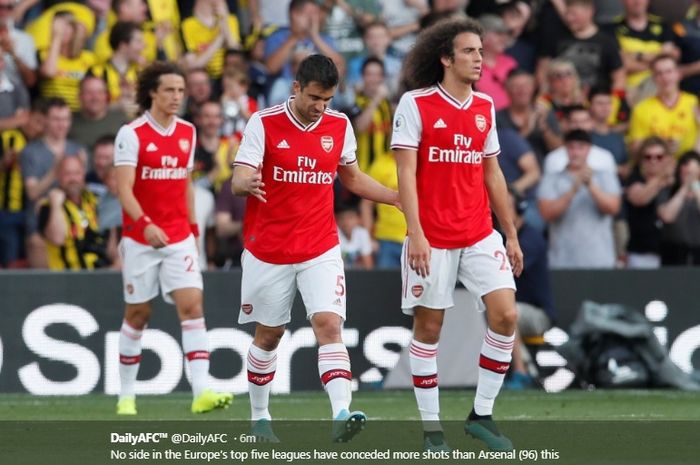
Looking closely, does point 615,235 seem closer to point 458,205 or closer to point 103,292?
point 103,292

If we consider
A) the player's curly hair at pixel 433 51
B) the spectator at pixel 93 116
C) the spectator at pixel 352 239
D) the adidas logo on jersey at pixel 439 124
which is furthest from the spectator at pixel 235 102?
the adidas logo on jersey at pixel 439 124

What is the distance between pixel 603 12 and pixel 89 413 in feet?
28.8

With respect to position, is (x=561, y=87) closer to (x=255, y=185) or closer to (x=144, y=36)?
(x=144, y=36)

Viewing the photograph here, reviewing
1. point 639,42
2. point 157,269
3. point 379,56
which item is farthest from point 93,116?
point 639,42

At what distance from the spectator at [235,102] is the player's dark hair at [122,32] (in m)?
1.06

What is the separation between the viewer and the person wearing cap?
49.0 ft

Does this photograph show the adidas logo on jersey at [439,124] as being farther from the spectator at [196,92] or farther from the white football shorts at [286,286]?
the spectator at [196,92]

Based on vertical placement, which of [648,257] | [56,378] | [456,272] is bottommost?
[56,378]

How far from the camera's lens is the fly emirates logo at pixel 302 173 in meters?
9.22

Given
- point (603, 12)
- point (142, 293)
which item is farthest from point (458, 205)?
point (603, 12)

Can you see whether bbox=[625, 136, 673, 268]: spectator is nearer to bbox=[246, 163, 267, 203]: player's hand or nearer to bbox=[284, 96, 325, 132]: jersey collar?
bbox=[284, 96, 325, 132]: jersey collar

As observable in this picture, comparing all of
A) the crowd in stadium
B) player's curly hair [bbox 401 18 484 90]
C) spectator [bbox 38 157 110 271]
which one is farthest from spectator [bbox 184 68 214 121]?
player's curly hair [bbox 401 18 484 90]

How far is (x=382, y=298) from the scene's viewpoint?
14203 mm

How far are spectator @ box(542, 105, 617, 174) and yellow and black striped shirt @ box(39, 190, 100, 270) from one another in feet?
14.8
